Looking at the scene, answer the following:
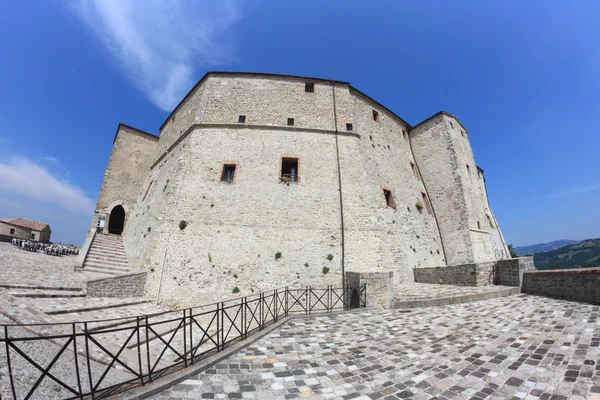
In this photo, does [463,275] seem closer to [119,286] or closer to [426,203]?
[426,203]

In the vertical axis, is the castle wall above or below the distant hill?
above

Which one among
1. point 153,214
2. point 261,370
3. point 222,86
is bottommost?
point 261,370

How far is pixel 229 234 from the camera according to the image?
1195cm

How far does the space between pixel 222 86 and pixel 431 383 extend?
16.8 meters

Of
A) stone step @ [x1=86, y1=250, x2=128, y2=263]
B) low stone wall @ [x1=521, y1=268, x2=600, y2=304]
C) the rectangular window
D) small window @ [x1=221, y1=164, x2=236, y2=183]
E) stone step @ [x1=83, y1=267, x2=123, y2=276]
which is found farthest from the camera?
the rectangular window

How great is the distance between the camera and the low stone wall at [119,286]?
927cm

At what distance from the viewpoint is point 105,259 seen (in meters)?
13.0

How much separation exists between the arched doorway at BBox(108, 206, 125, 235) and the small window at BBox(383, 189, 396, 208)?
1914cm

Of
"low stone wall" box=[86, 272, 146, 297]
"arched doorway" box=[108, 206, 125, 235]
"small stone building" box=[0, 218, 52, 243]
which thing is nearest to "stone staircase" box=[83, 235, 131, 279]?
"low stone wall" box=[86, 272, 146, 297]

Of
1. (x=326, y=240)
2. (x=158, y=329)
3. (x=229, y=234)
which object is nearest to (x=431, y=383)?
(x=158, y=329)

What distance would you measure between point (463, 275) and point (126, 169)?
22.8 m

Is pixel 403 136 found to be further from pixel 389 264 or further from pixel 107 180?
pixel 107 180

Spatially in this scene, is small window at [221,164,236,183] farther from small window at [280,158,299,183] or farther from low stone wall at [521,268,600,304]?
low stone wall at [521,268,600,304]

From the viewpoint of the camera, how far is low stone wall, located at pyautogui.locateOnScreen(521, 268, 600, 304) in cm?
723
